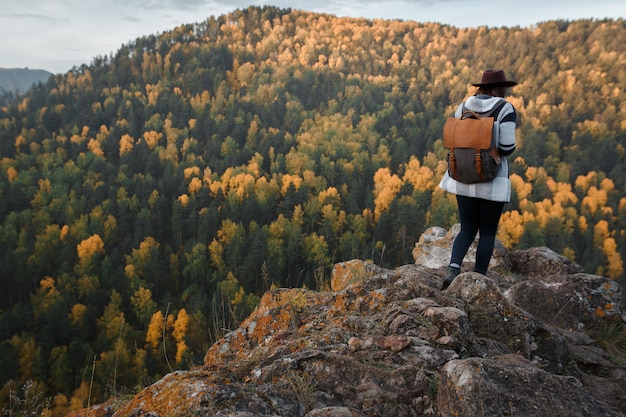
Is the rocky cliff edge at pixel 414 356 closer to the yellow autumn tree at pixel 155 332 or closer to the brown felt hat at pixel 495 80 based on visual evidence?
the brown felt hat at pixel 495 80

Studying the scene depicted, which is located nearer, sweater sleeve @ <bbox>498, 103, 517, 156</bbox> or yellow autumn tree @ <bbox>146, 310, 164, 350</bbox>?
sweater sleeve @ <bbox>498, 103, 517, 156</bbox>

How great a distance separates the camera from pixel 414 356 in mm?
2994

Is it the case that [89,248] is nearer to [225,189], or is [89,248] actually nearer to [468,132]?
[225,189]

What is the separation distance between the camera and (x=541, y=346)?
348 cm

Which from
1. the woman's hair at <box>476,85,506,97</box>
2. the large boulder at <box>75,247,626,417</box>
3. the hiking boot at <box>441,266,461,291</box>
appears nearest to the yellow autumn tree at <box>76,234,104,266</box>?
the large boulder at <box>75,247,626,417</box>

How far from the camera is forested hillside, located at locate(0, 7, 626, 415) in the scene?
59.3m

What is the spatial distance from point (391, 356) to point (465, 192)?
204cm

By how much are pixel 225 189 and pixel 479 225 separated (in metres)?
101

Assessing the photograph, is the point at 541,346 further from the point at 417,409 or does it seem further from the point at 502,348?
the point at 417,409

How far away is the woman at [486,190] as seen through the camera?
4043mm

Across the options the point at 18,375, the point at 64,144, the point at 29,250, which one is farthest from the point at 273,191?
the point at 64,144

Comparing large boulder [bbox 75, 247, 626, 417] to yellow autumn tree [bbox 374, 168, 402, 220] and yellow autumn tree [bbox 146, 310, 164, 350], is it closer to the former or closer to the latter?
yellow autumn tree [bbox 146, 310, 164, 350]

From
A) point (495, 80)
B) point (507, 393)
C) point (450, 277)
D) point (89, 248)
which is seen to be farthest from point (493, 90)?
point (89, 248)

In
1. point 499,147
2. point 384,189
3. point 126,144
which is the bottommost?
point 384,189
